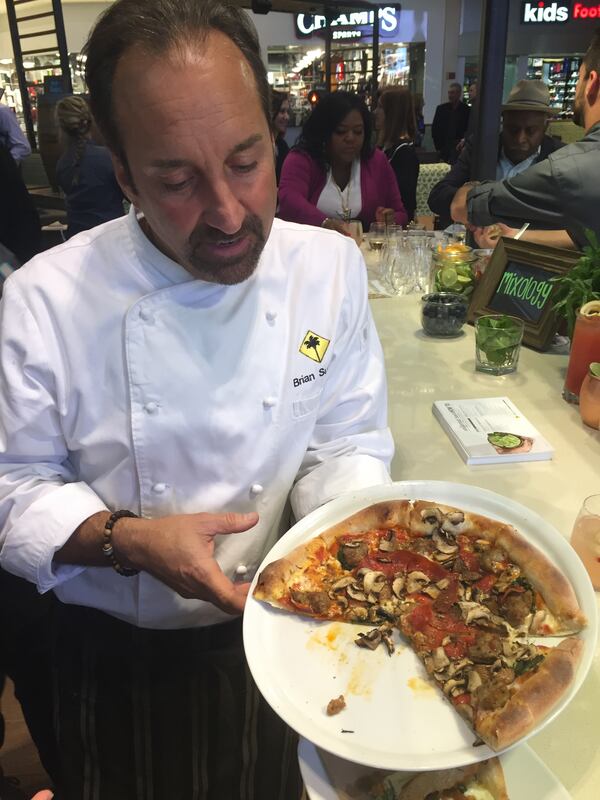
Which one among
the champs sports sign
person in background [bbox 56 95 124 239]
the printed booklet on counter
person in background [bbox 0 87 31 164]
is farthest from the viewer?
the champs sports sign

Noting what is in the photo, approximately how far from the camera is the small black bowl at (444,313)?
205cm

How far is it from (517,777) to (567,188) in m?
2.00

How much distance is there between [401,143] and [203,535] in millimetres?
4427

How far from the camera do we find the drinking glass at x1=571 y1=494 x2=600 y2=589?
1.00 m

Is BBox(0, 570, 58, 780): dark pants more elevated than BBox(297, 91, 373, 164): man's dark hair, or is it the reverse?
BBox(297, 91, 373, 164): man's dark hair

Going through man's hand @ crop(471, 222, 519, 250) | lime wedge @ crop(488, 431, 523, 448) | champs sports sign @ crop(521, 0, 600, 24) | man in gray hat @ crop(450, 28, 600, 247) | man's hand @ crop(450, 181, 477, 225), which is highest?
champs sports sign @ crop(521, 0, 600, 24)

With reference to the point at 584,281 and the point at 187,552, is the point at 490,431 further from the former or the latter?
the point at 187,552

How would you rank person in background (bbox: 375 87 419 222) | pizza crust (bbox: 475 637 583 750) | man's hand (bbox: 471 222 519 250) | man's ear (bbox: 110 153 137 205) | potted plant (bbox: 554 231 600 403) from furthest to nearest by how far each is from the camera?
person in background (bbox: 375 87 419 222) < man's hand (bbox: 471 222 519 250) < potted plant (bbox: 554 231 600 403) < man's ear (bbox: 110 153 137 205) < pizza crust (bbox: 475 637 583 750)

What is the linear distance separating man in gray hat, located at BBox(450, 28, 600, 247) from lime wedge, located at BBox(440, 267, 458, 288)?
0.27 metres

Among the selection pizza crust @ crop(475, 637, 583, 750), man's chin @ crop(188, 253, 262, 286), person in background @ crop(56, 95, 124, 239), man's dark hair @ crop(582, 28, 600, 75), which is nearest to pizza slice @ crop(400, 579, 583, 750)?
pizza crust @ crop(475, 637, 583, 750)

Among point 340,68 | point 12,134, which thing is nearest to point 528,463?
point 12,134

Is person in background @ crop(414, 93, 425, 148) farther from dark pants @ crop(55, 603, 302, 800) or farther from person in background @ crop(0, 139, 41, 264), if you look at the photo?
dark pants @ crop(55, 603, 302, 800)

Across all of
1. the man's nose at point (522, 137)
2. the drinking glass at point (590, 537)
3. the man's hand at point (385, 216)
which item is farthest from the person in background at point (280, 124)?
the drinking glass at point (590, 537)

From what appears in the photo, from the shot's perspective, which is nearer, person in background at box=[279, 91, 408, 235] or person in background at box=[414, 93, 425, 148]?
person in background at box=[279, 91, 408, 235]
